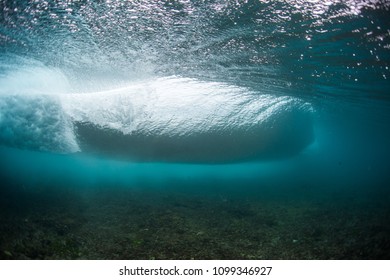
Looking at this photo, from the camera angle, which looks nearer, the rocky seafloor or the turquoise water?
the turquoise water

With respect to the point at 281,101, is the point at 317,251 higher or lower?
lower

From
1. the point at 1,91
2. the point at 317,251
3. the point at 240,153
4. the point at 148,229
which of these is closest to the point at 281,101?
the point at 240,153

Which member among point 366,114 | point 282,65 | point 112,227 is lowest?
point 112,227

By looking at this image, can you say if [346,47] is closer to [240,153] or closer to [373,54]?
[373,54]

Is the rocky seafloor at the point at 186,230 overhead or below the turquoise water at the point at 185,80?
below

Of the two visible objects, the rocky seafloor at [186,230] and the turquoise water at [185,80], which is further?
the rocky seafloor at [186,230]

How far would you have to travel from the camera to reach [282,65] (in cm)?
967

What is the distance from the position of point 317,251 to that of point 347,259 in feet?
2.58

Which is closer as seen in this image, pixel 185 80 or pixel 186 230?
pixel 186 230

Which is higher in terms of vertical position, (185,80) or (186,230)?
(185,80)

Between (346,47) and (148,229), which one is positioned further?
(148,229)

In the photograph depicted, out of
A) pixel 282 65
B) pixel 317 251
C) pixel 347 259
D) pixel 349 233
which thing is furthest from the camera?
pixel 282 65

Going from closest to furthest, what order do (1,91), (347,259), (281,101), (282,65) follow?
(347,259) < (282,65) < (1,91) < (281,101)

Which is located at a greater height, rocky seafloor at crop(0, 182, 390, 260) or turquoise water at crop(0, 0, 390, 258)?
turquoise water at crop(0, 0, 390, 258)
